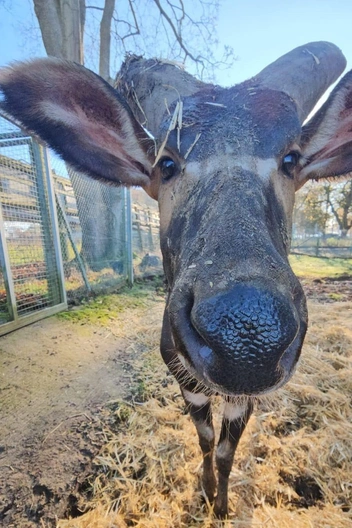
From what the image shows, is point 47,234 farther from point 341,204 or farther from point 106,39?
point 341,204

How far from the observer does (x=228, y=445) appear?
2240 mm

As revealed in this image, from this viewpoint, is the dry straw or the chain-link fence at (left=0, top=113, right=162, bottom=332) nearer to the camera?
the dry straw

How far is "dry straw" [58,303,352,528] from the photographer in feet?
7.05

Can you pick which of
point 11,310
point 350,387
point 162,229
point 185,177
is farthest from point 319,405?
point 11,310

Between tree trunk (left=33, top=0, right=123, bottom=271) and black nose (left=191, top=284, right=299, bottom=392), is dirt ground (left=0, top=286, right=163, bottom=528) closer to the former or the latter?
black nose (left=191, top=284, right=299, bottom=392)

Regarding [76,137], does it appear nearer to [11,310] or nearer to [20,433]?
[20,433]

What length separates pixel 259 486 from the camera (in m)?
2.39

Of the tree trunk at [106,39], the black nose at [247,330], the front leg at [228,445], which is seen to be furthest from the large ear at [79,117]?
the tree trunk at [106,39]

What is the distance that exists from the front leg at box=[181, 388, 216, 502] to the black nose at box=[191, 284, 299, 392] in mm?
1386

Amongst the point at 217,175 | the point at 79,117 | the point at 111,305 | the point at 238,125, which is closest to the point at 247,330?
the point at 217,175

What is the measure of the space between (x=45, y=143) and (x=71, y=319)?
334cm

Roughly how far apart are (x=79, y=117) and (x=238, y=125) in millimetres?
1211

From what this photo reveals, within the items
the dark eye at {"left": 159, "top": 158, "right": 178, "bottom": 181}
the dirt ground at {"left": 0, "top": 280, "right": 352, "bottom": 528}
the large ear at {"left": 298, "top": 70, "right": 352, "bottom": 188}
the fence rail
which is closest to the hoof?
the dirt ground at {"left": 0, "top": 280, "right": 352, "bottom": 528}

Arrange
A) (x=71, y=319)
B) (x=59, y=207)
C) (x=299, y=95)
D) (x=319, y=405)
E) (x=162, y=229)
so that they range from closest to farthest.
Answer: (x=162, y=229), (x=299, y=95), (x=319, y=405), (x=71, y=319), (x=59, y=207)
